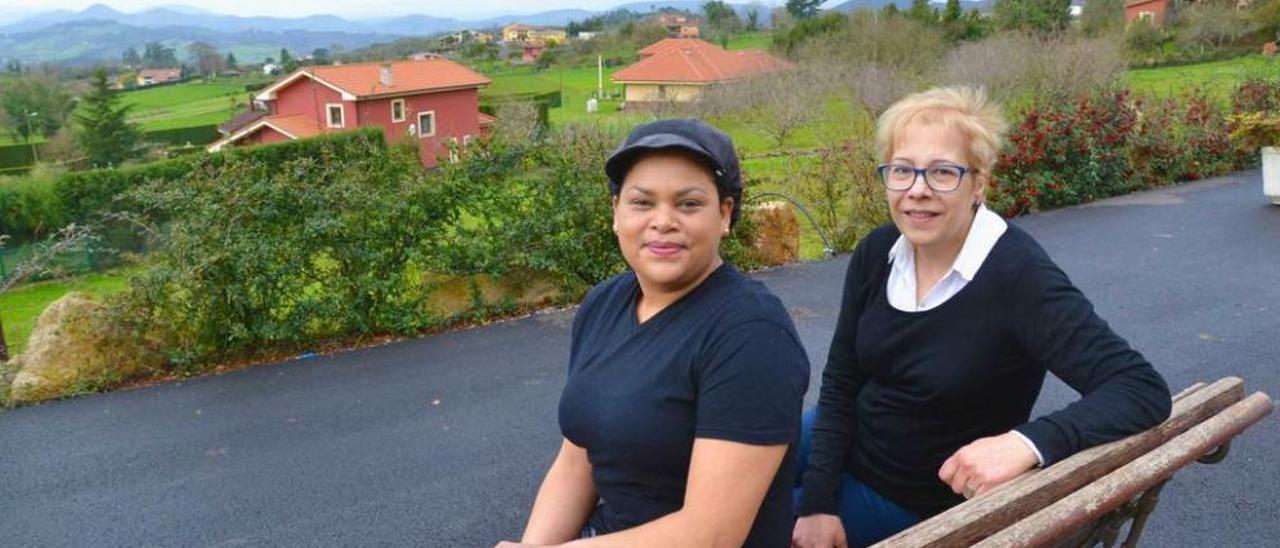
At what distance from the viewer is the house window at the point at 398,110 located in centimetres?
4214

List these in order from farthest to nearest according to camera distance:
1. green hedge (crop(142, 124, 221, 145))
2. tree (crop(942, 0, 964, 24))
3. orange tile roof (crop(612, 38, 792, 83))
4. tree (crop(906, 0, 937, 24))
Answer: green hedge (crop(142, 124, 221, 145)) < orange tile roof (crop(612, 38, 792, 83)) < tree (crop(942, 0, 964, 24)) < tree (crop(906, 0, 937, 24))

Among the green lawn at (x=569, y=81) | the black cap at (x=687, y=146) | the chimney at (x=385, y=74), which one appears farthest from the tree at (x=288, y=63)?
the black cap at (x=687, y=146)

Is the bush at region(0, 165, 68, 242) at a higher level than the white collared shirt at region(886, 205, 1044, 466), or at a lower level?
lower

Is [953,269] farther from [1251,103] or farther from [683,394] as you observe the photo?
[1251,103]

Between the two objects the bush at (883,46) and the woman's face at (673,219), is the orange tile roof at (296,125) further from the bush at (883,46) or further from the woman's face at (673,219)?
the woman's face at (673,219)

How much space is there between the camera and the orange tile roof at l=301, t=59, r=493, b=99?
41.9m

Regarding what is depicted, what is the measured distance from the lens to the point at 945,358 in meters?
2.13

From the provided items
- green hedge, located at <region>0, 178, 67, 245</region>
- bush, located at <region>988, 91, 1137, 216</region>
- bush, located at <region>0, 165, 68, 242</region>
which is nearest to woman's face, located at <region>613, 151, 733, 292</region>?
bush, located at <region>988, 91, 1137, 216</region>

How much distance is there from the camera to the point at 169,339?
21.8ft

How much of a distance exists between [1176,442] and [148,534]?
382cm

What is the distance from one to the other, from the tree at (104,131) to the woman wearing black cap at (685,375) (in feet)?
177

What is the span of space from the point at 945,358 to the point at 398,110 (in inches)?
1681

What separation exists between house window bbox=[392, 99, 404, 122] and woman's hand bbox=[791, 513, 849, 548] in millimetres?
41832

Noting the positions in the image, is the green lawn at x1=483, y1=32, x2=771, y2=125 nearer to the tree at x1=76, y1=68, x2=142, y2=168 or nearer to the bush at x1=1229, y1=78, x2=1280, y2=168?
the tree at x1=76, y1=68, x2=142, y2=168
